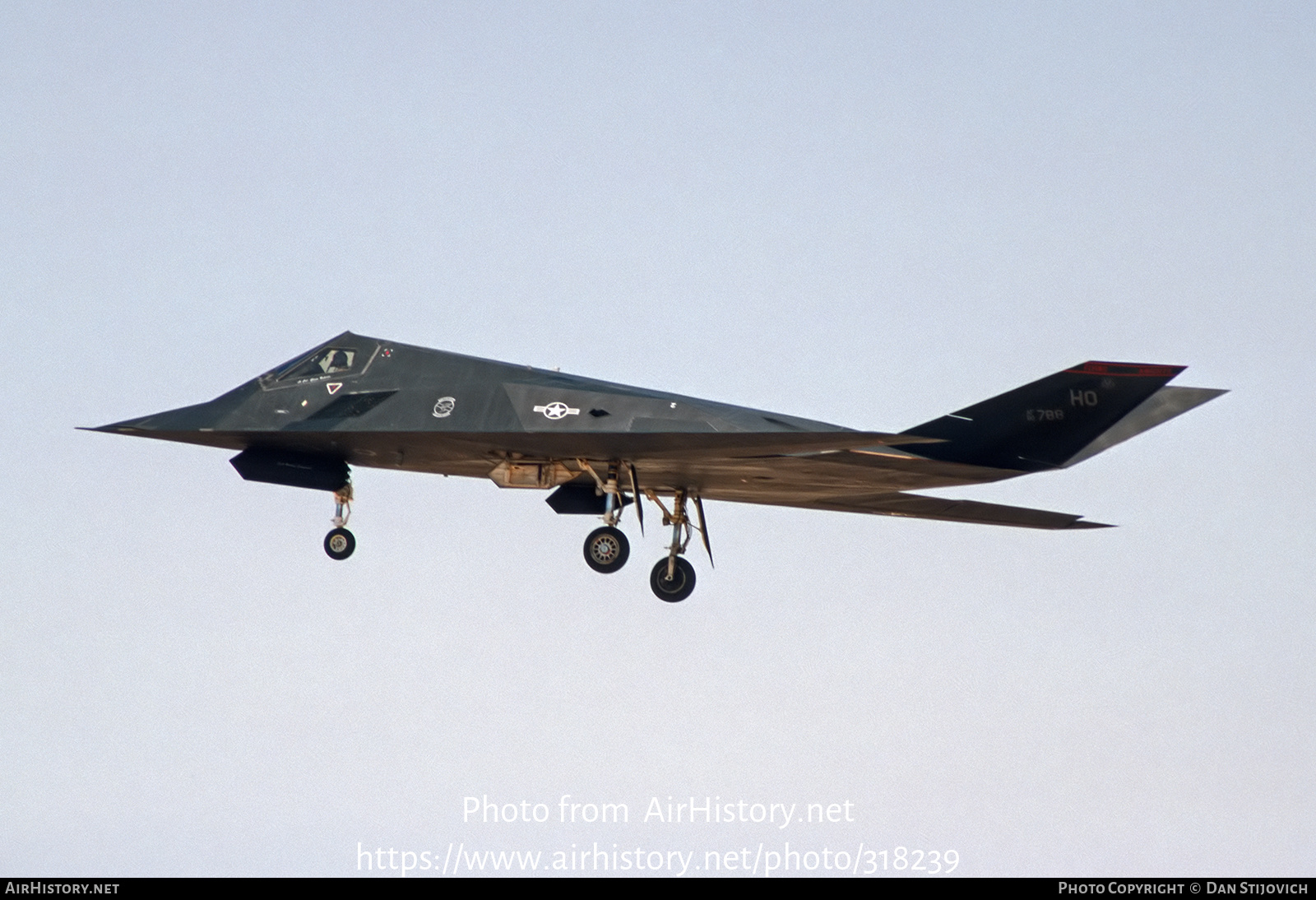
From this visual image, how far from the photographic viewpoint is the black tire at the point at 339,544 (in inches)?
1193

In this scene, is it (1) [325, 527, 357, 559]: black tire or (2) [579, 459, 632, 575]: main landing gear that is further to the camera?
(1) [325, 527, 357, 559]: black tire

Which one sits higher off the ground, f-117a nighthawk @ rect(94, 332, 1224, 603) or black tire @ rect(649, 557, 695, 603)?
f-117a nighthawk @ rect(94, 332, 1224, 603)

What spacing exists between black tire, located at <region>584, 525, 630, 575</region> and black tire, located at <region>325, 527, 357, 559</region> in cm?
342

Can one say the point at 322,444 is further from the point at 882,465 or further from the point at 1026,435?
the point at 1026,435

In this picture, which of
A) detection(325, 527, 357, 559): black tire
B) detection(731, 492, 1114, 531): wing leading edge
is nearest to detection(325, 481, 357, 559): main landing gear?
detection(325, 527, 357, 559): black tire

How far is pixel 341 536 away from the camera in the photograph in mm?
30344

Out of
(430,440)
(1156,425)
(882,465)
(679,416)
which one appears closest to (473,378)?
(430,440)

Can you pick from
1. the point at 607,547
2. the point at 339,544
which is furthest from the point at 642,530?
the point at 339,544

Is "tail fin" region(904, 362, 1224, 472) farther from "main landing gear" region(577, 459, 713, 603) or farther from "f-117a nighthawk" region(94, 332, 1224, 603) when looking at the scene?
"main landing gear" region(577, 459, 713, 603)

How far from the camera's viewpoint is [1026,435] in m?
28.1

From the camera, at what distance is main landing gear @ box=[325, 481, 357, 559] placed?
3027 centimetres

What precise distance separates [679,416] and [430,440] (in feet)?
11.2

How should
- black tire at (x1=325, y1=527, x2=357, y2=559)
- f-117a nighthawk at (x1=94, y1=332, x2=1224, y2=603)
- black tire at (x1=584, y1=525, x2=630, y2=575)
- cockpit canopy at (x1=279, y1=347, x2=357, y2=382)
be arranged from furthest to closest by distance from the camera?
black tire at (x1=325, y1=527, x2=357, y2=559)
black tire at (x1=584, y1=525, x2=630, y2=575)
cockpit canopy at (x1=279, y1=347, x2=357, y2=382)
f-117a nighthawk at (x1=94, y1=332, x2=1224, y2=603)

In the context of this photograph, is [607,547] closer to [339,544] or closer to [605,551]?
[605,551]
